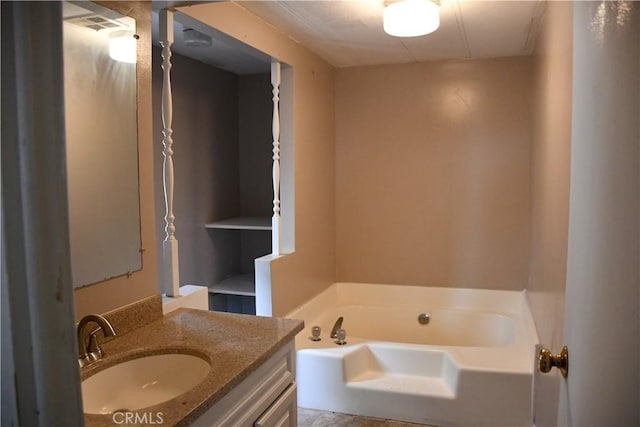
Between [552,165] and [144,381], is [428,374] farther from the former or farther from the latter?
[144,381]

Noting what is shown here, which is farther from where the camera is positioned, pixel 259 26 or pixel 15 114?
pixel 259 26

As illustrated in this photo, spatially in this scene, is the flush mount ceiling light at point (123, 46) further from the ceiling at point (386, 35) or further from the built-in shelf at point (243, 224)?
the built-in shelf at point (243, 224)

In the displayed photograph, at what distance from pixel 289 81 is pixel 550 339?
6.47ft

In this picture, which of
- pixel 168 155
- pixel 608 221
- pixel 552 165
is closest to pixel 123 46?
pixel 168 155

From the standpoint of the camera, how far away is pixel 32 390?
48 cm

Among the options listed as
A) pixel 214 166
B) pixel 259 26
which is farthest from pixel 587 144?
pixel 214 166

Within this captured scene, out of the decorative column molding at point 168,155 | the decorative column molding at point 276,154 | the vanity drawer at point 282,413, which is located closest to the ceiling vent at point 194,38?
the decorative column molding at point 276,154

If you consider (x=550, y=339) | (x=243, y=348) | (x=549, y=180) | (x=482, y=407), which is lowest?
(x=482, y=407)

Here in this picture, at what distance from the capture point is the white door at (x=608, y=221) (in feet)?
2.20

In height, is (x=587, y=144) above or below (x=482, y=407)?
above

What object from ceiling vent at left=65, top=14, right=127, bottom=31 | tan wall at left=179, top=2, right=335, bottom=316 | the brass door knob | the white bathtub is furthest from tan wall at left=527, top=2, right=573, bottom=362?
ceiling vent at left=65, top=14, right=127, bottom=31

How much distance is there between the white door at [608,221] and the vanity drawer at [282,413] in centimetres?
94

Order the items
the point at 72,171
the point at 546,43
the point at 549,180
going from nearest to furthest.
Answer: the point at 72,171 < the point at 549,180 < the point at 546,43

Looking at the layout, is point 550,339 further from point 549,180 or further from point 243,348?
point 243,348
